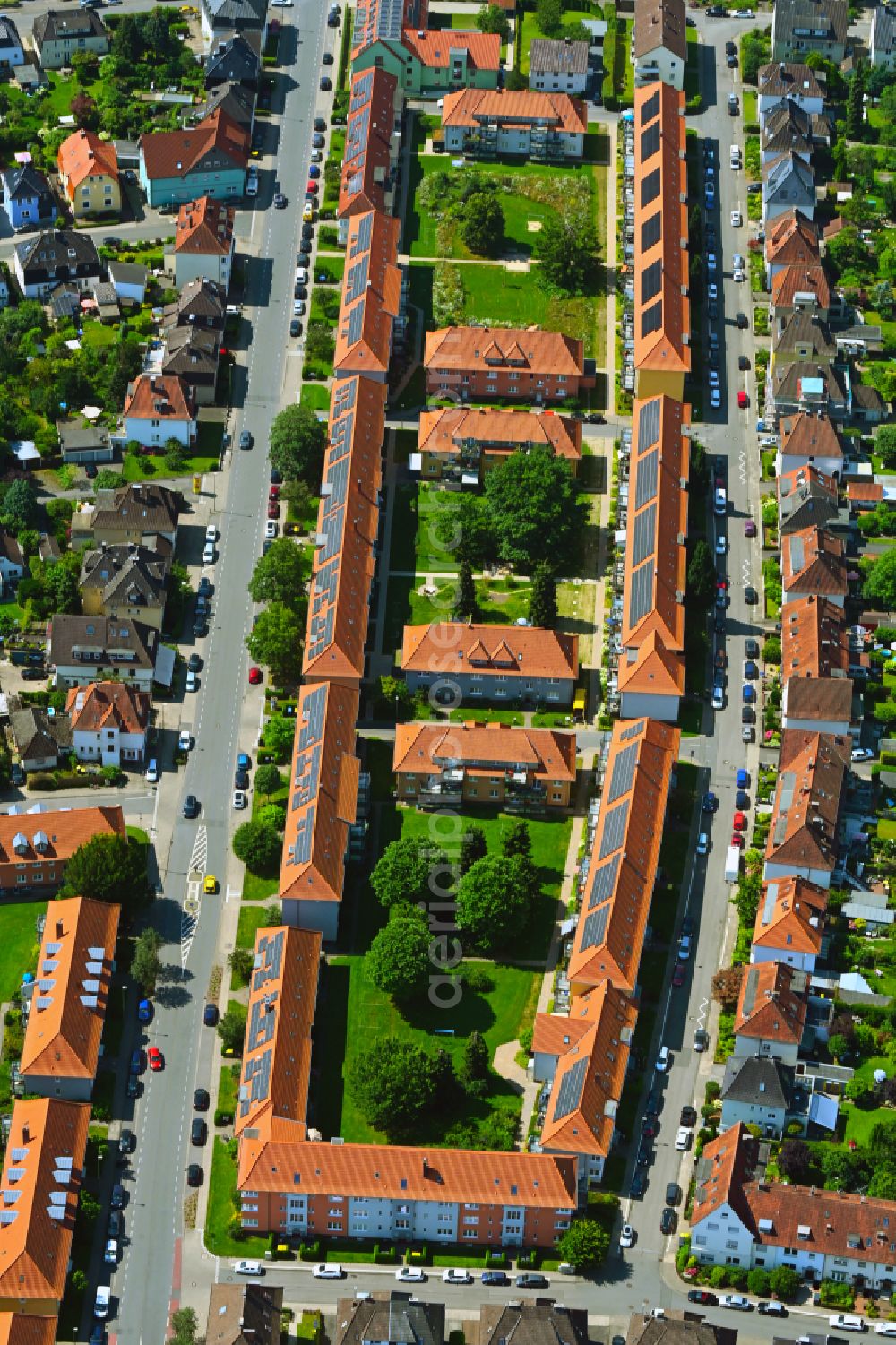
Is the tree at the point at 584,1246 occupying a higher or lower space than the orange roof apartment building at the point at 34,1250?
higher

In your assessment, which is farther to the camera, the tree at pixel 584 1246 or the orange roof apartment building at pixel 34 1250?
the tree at pixel 584 1246

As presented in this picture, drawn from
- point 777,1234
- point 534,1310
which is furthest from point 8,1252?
point 777,1234

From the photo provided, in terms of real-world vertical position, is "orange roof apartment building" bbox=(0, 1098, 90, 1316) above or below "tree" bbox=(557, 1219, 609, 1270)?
below

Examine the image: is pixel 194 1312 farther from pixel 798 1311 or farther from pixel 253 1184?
pixel 798 1311

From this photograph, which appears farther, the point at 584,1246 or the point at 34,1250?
the point at 584,1246

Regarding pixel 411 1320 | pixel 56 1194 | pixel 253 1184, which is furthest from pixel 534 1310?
pixel 56 1194

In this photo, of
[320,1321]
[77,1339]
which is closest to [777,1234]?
[320,1321]

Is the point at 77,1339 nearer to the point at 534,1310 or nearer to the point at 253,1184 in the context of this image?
the point at 253,1184

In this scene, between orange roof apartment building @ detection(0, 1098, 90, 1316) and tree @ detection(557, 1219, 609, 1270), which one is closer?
orange roof apartment building @ detection(0, 1098, 90, 1316)

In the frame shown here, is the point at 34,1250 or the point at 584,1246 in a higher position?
the point at 584,1246
